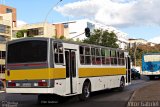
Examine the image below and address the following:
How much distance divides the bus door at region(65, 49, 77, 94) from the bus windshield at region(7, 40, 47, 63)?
1.45 meters

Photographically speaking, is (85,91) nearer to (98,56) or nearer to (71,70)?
(71,70)

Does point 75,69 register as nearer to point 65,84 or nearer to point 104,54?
point 65,84

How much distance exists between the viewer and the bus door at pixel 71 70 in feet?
56.4

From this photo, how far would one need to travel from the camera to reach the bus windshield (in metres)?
16.2

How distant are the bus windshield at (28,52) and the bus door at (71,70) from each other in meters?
1.45

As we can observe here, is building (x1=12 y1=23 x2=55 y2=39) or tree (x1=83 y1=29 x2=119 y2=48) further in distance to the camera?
building (x1=12 y1=23 x2=55 y2=39)

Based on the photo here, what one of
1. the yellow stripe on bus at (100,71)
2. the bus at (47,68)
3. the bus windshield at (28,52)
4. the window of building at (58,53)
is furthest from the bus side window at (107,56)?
the bus windshield at (28,52)

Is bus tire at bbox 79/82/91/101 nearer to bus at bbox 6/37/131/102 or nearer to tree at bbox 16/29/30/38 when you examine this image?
bus at bbox 6/37/131/102

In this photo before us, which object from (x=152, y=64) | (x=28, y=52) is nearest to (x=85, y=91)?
(x=28, y=52)

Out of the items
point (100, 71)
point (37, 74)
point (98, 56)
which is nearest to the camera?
point (37, 74)

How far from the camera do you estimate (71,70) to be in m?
17.6

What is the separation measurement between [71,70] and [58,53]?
1.36 meters

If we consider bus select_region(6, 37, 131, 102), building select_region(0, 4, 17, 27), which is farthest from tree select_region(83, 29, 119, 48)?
bus select_region(6, 37, 131, 102)

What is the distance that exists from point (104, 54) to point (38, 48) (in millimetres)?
6468
